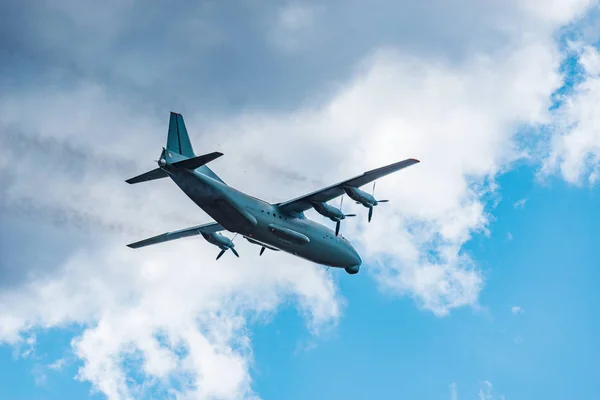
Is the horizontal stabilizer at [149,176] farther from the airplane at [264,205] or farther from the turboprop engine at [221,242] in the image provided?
the turboprop engine at [221,242]

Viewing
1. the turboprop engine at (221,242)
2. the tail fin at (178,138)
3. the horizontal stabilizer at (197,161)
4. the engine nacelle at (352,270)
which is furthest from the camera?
the turboprop engine at (221,242)

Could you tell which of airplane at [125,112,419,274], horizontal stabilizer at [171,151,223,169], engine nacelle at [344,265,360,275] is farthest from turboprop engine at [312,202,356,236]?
horizontal stabilizer at [171,151,223,169]

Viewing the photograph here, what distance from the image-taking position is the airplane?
38531 millimetres

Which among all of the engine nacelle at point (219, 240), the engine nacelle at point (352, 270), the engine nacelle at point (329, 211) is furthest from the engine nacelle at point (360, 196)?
the engine nacelle at point (219, 240)

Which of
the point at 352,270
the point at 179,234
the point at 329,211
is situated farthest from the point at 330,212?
the point at 179,234

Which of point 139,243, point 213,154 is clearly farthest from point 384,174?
point 139,243

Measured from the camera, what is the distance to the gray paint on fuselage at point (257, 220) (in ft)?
127

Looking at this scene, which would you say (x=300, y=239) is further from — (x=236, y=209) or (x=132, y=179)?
(x=132, y=179)

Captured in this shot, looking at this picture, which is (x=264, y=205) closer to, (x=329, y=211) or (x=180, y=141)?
(x=329, y=211)

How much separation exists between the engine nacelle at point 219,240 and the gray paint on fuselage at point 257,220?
649cm

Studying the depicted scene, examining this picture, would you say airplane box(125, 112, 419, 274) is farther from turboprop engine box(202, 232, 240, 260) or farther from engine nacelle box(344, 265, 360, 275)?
turboprop engine box(202, 232, 240, 260)

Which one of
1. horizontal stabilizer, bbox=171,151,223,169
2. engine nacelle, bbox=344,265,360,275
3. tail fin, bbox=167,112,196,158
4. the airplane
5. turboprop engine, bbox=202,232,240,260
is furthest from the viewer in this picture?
turboprop engine, bbox=202,232,240,260

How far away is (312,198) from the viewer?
4219 centimetres

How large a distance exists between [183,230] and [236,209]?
11.5m
